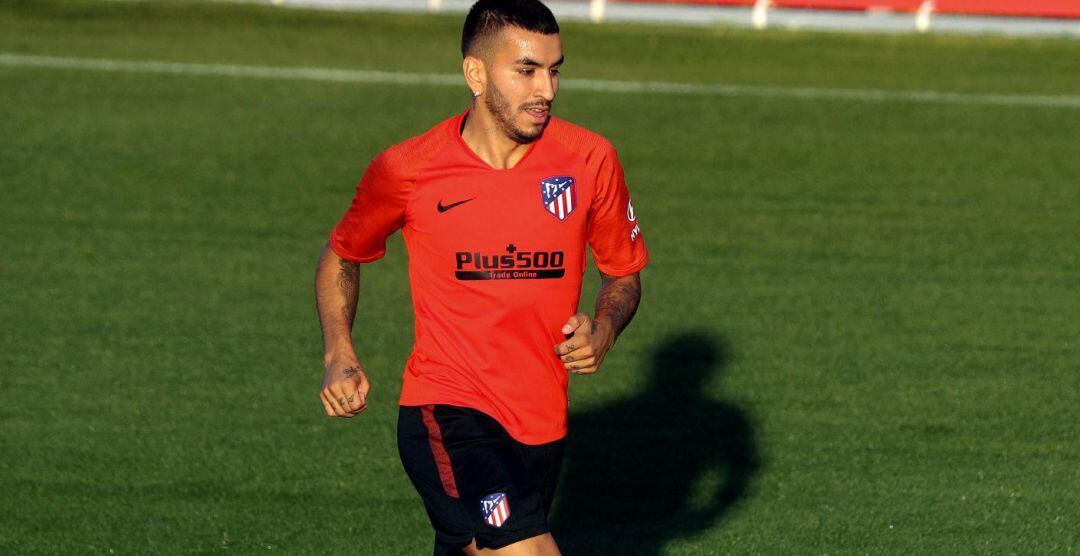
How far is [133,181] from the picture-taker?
1497 centimetres

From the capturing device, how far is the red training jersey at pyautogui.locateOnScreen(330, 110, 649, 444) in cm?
571

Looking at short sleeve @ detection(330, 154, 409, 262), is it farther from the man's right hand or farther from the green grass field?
the green grass field

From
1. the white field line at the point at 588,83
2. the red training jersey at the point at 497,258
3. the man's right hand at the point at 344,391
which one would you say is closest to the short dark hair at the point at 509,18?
the red training jersey at the point at 497,258

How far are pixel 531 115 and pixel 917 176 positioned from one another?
10404mm

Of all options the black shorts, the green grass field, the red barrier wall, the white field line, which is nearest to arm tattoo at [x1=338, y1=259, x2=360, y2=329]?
the black shorts

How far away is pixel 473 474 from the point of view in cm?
558

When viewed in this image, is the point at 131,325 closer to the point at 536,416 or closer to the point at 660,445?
the point at 660,445

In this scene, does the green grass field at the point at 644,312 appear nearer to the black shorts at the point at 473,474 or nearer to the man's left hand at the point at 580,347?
the black shorts at the point at 473,474

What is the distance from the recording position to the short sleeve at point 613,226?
587cm

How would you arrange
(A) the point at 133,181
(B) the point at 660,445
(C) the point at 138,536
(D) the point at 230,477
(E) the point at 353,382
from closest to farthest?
(E) the point at 353,382
(C) the point at 138,536
(D) the point at 230,477
(B) the point at 660,445
(A) the point at 133,181

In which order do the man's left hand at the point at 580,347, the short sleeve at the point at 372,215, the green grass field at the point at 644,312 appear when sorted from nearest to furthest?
the man's left hand at the point at 580,347, the short sleeve at the point at 372,215, the green grass field at the point at 644,312

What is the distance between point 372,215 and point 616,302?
0.89 meters

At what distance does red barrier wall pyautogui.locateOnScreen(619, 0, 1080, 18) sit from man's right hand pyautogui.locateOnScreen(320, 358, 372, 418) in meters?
17.4

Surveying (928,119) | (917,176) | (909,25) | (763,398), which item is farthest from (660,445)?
(909,25)
